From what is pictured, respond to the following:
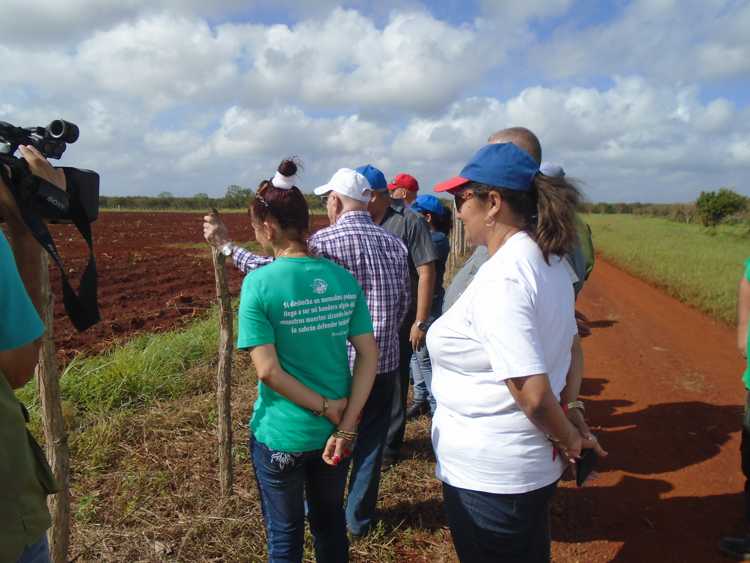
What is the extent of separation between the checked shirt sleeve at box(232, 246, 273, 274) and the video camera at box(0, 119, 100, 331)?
0.87 meters

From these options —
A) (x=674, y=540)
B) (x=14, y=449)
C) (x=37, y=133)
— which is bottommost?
(x=674, y=540)

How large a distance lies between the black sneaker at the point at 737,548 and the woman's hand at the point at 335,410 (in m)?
2.34

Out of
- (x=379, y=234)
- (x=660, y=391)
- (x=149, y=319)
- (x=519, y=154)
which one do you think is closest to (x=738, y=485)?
(x=660, y=391)

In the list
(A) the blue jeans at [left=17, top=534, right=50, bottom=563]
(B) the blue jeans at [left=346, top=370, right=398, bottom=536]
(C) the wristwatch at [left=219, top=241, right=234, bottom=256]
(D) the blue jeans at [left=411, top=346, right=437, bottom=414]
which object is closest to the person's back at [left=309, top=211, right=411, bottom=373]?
(B) the blue jeans at [left=346, top=370, right=398, bottom=536]

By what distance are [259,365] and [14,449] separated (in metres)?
0.72

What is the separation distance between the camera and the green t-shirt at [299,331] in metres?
1.77

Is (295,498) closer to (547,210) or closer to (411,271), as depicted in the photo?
(547,210)

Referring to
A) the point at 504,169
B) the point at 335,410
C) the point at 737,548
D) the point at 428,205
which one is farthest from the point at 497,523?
the point at 428,205

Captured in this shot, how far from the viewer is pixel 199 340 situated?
5.98 meters

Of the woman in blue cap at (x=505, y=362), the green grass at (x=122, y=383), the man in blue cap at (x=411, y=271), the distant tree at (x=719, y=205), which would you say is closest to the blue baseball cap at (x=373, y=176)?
the man in blue cap at (x=411, y=271)

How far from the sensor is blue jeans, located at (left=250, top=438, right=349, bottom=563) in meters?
1.90

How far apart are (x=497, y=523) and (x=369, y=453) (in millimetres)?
1229

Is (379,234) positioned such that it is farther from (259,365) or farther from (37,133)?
(37,133)

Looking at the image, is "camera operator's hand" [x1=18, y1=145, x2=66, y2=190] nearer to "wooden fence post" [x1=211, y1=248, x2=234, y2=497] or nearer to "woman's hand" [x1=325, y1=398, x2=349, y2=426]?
"woman's hand" [x1=325, y1=398, x2=349, y2=426]
